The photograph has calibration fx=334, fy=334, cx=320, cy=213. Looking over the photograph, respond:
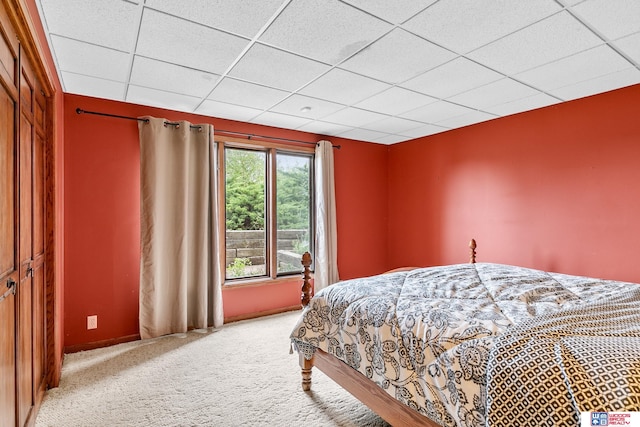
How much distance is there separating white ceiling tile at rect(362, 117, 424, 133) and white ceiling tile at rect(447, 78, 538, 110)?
720 mm

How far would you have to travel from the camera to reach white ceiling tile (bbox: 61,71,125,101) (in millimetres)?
2701

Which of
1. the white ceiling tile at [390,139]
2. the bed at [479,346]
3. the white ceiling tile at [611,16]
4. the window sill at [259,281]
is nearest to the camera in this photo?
the bed at [479,346]

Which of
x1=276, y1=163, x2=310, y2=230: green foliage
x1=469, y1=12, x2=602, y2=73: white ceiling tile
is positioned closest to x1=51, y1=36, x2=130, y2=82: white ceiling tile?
x1=276, y1=163, x2=310, y2=230: green foliage

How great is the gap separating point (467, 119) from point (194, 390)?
3777 millimetres

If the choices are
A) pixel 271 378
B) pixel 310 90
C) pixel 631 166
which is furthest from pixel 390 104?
pixel 271 378

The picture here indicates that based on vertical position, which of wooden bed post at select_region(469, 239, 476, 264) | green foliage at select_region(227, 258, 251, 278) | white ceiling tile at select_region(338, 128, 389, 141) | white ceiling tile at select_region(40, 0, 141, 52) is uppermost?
white ceiling tile at select_region(40, 0, 141, 52)

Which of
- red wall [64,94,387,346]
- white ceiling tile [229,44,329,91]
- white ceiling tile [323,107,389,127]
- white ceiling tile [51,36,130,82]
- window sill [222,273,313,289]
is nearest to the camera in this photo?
white ceiling tile [51,36,130,82]

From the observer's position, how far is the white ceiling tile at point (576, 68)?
2277 millimetres

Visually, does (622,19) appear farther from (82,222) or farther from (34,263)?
(82,222)

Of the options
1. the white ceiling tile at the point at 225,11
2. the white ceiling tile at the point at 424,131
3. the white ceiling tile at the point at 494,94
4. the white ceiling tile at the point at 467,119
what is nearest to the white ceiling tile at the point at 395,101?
the white ceiling tile at the point at 494,94

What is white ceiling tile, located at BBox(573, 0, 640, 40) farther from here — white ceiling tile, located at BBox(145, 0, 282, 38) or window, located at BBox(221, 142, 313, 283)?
window, located at BBox(221, 142, 313, 283)

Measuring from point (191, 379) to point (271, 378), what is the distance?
1.99ft

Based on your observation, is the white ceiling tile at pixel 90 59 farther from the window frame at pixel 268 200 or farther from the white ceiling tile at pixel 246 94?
the window frame at pixel 268 200

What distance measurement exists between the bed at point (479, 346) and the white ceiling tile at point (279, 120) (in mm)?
2103
